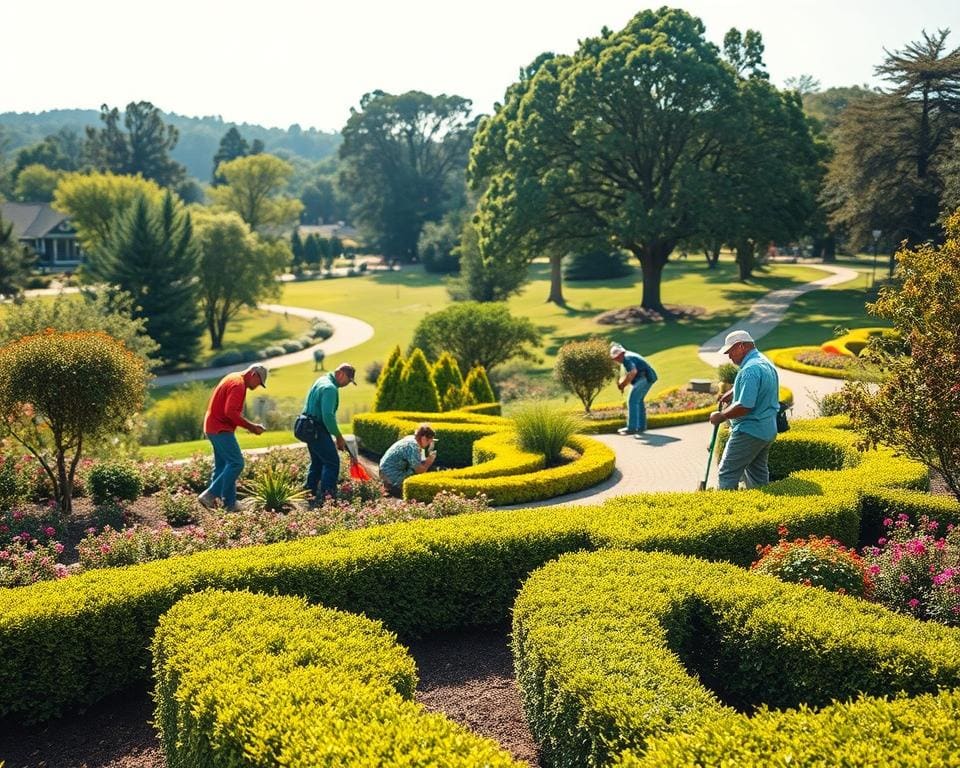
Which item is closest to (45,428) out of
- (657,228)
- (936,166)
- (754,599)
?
(754,599)

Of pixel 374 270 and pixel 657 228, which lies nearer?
pixel 657 228

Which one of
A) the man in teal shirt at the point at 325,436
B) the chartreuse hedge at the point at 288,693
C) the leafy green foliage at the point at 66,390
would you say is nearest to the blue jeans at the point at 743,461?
the man in teal shirt at the point at 325,436

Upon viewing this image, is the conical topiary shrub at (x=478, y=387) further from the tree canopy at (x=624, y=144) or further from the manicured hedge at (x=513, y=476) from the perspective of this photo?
the tree canopy at (x=624, y=144)

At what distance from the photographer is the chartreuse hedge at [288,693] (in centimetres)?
427

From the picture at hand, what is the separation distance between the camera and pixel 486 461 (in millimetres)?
13672

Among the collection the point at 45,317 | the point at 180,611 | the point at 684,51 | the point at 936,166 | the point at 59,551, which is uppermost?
the point at 684,51

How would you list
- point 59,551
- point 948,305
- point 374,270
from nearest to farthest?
point 948,305, point 59,551, point 374,270

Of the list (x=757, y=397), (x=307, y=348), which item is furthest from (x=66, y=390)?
(x=307, y=348)

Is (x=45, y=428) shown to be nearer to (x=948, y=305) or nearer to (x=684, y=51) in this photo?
(x=948, y=305)

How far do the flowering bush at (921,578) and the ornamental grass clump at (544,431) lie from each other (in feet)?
19.9

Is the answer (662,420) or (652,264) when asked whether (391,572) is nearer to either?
(662,420)

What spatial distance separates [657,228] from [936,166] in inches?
485

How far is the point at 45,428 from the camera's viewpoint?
39.9 feet

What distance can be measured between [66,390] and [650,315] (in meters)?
33.8
